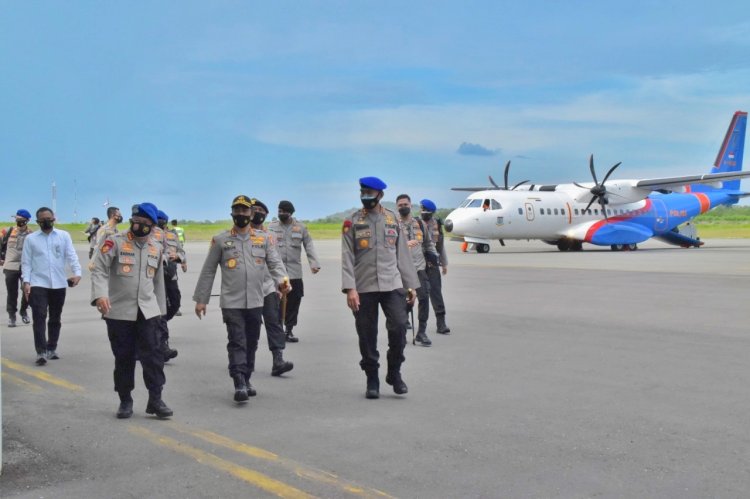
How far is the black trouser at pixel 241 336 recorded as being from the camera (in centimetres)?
673

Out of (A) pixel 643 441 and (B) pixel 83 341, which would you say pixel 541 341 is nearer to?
(A) pixel 643 441

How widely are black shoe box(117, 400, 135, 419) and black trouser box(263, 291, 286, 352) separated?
6.40 feet

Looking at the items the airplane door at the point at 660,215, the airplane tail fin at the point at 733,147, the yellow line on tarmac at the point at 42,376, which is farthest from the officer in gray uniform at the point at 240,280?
the airplane tail fin at the point at 733,147

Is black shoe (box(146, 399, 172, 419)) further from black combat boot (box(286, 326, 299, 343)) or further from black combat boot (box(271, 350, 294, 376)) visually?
black combat boot (box(286, 326, 299, 343))

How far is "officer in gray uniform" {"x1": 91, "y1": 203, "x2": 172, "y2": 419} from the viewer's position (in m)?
6.27

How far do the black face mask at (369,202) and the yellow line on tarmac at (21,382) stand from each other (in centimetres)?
348

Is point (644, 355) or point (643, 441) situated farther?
point (644, 355)

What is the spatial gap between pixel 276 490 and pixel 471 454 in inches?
54.0

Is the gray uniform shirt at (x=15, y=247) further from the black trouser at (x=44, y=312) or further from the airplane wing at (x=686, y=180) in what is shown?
the airplane wing at (x=686, y=180)

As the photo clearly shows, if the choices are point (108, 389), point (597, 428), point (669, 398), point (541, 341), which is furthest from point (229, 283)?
point (541, 341)

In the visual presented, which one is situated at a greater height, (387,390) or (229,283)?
(229,283)

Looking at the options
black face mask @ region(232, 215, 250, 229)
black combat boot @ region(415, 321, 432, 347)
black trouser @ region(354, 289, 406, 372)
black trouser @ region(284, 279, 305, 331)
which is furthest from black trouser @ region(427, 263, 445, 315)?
black face mask @ region(232, 215, 250, 229)

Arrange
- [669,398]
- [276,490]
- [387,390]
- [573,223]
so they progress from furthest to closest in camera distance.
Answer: [573,223], [387,390], [669,398], [276,490]

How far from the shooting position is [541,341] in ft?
32.5
